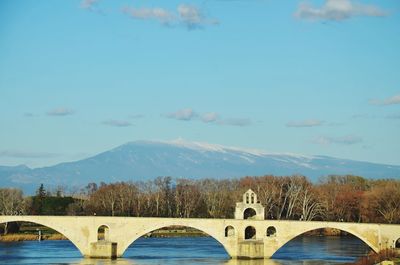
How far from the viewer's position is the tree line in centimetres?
8019

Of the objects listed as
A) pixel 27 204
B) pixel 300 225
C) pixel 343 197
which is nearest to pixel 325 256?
pixel 300 225

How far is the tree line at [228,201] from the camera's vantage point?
80188 millimetres

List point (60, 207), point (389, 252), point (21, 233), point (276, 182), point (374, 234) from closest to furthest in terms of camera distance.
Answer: point (389, 252) → point (374, 234) → point (21, 233) → point (276, 182) → point (60, 207)

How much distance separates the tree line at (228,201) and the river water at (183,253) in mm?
4575

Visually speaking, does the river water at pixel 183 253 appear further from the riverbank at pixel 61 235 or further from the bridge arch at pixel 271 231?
the riverbank at pixel 61 235

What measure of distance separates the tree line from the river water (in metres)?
4.58

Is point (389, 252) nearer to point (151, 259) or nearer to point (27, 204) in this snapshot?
point (151, 259)

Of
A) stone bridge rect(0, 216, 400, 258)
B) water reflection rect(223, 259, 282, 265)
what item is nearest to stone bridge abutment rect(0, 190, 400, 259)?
stone bridge rect(0, 216, 400, 258)

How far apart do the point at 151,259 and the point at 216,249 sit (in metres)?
10.7

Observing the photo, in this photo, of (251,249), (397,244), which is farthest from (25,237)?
(397,244)

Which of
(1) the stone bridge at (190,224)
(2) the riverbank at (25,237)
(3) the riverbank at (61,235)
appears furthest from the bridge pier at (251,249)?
(2) the riverbank at (25,237)

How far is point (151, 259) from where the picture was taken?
58500mm

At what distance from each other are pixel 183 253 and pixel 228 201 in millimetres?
26887

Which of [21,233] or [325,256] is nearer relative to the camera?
[325,256]
